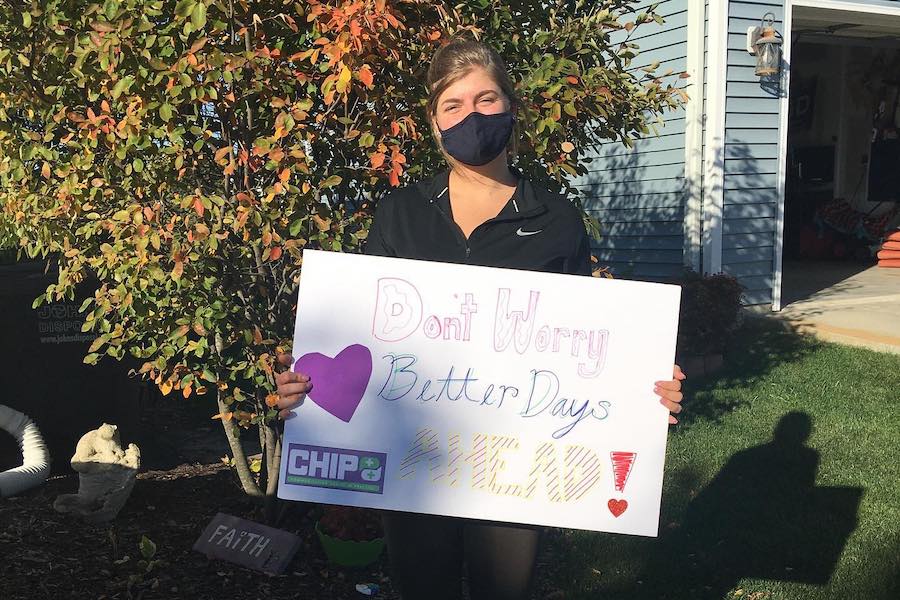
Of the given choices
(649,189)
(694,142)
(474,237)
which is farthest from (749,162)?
(474,237)

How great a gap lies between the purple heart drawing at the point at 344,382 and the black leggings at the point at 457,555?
0.33 meters

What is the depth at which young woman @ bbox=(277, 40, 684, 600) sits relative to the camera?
2172mm

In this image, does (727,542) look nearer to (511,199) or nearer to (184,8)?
(511,199)

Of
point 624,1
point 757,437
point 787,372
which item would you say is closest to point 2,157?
point 624,1

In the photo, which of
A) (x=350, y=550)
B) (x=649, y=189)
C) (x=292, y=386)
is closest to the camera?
(x=292, y=386)

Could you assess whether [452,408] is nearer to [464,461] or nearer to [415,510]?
[464,461]

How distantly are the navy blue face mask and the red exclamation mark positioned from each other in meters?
0.87

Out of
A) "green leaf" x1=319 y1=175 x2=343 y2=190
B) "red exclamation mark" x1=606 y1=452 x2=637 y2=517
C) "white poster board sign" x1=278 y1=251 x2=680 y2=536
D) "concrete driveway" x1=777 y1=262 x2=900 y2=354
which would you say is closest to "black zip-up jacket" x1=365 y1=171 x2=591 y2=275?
"white poster board sign" x1=278 y1=251 x2=680 y2=536

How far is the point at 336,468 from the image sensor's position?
214 centimetres

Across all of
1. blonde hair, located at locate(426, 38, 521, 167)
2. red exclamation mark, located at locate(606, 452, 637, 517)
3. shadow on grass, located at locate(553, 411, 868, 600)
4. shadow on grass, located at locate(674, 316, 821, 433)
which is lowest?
Answer: shadow on grass, located at locate(553, 411, 868, 600)

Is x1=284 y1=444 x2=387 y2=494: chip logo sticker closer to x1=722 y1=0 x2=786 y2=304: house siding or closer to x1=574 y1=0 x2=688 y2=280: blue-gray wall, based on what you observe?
x1=574 y1=0 x2=688 y2=280: blue-gray wall

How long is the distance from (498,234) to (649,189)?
23.2 feet

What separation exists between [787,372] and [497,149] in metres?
5.09

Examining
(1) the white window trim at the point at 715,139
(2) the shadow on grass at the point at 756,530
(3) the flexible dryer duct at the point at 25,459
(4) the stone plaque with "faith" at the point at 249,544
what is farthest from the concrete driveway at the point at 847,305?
(3) the flexible dryer duct at the point at 25,459
